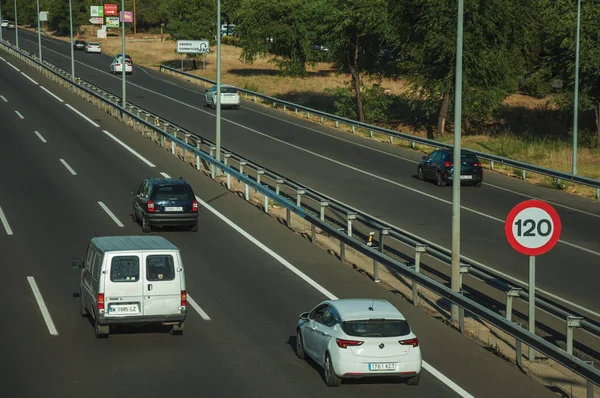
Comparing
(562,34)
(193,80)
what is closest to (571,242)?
(562,34)

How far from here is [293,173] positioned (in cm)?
4081

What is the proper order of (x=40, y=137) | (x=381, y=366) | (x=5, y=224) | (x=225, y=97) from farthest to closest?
1. (x=225, y=97)
2. (x=40, y=137)
3. (x=5, y=224)
4. (x=381, y=366)

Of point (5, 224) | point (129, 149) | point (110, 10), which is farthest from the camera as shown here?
point (110, 10)

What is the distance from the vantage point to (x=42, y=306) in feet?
62.9

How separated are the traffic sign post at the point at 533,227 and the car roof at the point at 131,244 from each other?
20.5 ft

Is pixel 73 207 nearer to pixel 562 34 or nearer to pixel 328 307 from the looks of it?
pixel 328 307

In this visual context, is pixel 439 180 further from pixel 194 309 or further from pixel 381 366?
pixel 381 366

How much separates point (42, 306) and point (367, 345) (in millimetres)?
8083

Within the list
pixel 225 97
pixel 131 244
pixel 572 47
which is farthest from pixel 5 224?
pixel 572 47

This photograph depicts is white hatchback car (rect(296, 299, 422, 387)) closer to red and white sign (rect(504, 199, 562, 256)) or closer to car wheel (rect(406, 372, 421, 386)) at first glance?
car wheel (rect(406, 372, 421, 386))

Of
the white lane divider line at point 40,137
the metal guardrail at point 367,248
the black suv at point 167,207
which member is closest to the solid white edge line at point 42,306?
the black suv at point 167,207

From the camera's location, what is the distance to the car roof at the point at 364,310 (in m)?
14.5

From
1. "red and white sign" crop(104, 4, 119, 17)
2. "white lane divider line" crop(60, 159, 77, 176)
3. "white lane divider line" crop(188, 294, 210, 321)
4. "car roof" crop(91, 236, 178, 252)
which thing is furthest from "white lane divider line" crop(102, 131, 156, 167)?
"red and white sign" crop(104, 4, 119, 17)

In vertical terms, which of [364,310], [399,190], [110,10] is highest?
[110,10]
